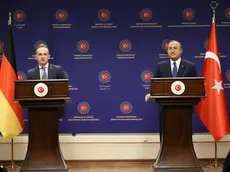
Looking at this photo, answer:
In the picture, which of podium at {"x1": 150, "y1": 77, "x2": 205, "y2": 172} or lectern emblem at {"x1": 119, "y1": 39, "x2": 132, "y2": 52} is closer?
podium at {"x1": 150, "y1": 77, "x2": 205, "y2": 172}

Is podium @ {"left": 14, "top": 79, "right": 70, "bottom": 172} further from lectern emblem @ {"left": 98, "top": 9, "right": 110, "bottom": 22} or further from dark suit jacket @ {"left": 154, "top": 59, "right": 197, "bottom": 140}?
lectern emblem @ {"left": 98, "top": 9, "right": 110, "bottom": 22}

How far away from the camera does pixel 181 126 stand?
4.83m

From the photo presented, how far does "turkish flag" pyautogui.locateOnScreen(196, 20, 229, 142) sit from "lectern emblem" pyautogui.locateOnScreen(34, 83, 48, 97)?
2.26 m

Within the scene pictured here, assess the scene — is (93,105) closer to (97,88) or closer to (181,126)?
(97,88)

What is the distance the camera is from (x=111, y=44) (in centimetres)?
622

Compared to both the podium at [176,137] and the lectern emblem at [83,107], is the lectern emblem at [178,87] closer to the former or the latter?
the podium at [176,137]

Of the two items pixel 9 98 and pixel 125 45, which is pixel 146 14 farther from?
pixel 9 98

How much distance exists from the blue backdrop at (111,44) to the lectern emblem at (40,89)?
1562mm

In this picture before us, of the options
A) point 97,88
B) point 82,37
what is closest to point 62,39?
point 82,37

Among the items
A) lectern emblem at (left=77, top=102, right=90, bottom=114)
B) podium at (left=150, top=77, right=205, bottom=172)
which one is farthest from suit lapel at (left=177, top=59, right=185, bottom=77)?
lectern emblem at (left=77, top=102, right=90, bottom=114)

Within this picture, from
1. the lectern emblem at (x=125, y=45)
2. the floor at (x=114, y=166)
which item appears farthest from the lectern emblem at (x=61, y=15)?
the floor at (x=114, y=166)

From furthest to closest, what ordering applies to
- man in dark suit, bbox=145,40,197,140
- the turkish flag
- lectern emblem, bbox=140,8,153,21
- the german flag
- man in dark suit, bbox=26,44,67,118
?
lectern emblem, bbox=140,8,153,21 < the turkish flag < the german flag < man in dark suit, bbox=26,44,67,118 < man in dark suit, bbox=145,40,197,140

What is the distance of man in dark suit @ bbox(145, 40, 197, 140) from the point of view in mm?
5199

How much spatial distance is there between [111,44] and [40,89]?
6.06 ft
